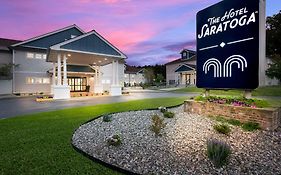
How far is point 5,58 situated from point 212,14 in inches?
1173

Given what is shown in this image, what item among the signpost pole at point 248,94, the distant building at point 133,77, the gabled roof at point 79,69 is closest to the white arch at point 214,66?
the signpost pole at point 248,94

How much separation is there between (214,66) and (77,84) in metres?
26.5

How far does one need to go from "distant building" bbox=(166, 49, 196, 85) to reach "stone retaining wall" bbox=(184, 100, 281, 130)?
35351 mm

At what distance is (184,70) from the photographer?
44.4 metres

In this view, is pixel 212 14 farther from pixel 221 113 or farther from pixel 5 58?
pixel 5 58

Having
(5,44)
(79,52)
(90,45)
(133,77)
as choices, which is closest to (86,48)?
(90,45)

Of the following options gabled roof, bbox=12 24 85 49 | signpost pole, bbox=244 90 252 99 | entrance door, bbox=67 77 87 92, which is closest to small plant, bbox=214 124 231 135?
signpost pole, bbox=244 90 252 99

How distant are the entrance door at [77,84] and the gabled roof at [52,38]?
20.6 feet

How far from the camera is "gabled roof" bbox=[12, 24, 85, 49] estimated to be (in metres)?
28.7

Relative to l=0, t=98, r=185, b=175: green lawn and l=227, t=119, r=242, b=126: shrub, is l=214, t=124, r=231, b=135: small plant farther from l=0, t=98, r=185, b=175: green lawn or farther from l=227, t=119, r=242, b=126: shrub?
l=0, t=98, r=185, b=175: green lawn

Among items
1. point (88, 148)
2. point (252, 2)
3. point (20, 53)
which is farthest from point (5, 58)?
point (252, 2)

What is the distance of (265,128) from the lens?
254 inches

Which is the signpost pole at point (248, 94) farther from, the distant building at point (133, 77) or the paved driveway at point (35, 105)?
the distant building at point (133, 77)

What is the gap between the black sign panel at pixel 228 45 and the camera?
6.87 meters
